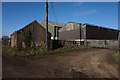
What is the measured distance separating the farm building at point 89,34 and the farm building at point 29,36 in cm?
856

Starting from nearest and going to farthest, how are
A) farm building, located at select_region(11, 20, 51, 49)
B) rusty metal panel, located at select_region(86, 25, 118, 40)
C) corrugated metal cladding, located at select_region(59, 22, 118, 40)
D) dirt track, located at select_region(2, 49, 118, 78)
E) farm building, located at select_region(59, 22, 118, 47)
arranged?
1. dirt track, located at select_region(2, 49, 118, 78)
2. farm building, located at select_region(11, 20, 51, 49)
3. farm building, located at select_region(59, 22, 118, 47)
4. corrugated metal cladding, located at select_region(59, 22, 118, 40)
5. rusty metal panel, located at select_region(86, 25, 118, 40)

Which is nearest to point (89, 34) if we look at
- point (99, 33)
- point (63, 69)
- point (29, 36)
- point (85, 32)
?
point (85, 32)

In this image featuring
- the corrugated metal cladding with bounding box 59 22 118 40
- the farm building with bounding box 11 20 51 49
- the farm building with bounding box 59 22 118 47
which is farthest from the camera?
the corrugated metal cladding with bounding box 59 22 118 40

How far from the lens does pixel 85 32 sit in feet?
59.8

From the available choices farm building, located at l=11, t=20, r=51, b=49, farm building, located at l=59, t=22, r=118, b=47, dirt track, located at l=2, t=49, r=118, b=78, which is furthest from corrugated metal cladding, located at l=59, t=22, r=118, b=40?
dirt track, located at l=2, t=49, r=118, b=78

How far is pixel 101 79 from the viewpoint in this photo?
3.89 m

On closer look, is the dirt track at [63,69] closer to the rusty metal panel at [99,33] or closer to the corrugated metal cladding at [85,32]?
the corrugated metal cladding at [85,32]

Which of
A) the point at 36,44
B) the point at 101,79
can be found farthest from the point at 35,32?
the point at 101,79

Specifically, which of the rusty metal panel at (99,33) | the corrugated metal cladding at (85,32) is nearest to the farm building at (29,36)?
the corrugated metal cladding at (85,32)

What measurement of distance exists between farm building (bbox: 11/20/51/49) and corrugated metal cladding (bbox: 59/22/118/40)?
27.9 feet

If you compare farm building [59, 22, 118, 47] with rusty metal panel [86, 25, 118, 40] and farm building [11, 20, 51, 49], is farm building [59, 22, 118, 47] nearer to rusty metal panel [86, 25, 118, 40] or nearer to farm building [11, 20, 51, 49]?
rusty metal panel [86, 25, 118, 40]

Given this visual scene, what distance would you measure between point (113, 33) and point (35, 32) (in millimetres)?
24789

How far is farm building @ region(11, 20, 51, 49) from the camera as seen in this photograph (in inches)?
550

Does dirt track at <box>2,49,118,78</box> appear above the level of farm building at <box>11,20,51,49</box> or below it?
below
